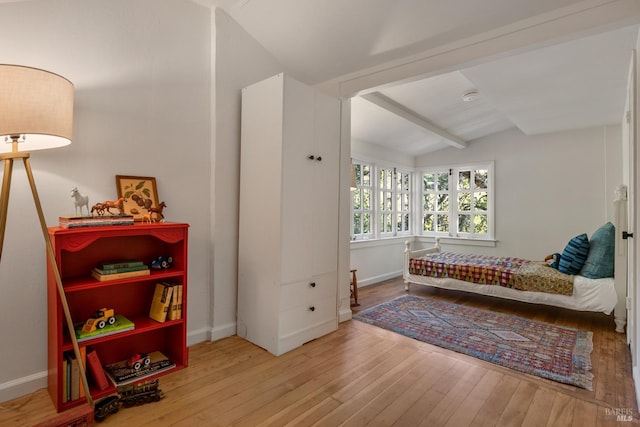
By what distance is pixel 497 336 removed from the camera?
2.87 m

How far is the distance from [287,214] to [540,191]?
448cm

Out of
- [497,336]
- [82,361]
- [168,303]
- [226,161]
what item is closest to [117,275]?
[168,303]

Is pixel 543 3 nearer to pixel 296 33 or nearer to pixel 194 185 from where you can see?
pixel 296 33

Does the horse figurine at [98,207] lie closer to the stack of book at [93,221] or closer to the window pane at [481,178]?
the stack of book at [93,221]

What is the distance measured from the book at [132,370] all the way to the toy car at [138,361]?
0.06 feet

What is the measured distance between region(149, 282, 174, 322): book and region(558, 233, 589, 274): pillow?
393 cm

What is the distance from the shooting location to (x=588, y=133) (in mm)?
4617

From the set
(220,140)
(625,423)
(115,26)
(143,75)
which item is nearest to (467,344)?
(625,423)

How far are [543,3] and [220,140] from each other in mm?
2434

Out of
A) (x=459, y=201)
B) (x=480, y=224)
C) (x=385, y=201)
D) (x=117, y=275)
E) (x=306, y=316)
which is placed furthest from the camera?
(x=459, y=201)

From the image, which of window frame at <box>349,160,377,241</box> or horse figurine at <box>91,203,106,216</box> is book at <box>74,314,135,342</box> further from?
window frame at <box>349,160,377,241</box>

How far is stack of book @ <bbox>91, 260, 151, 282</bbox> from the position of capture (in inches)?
75.4

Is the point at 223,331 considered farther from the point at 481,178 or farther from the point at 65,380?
the point at 481,178

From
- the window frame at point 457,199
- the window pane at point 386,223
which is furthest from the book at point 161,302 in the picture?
the window frame at point 457,199
